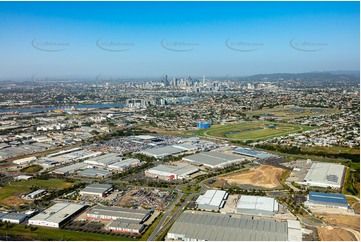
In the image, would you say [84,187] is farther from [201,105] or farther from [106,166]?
[201,105]

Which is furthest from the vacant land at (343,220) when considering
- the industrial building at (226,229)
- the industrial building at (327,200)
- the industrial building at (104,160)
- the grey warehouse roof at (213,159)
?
the industrial building at (104,160)

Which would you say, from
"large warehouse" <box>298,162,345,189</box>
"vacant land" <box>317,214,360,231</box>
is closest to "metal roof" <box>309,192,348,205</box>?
"vacant land" <box>317,214,360,231</box>

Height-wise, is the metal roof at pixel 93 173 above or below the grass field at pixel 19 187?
above

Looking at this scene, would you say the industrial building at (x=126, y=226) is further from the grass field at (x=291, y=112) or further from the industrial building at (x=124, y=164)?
the grass field at (x=291, y=112)

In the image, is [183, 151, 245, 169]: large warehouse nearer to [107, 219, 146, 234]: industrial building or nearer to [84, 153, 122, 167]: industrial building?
[84, 153, 122, 167]: industrial building

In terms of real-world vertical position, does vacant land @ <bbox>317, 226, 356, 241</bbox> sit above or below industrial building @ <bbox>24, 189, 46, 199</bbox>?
above

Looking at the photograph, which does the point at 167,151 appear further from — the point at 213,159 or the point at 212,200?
the point at 212,200
